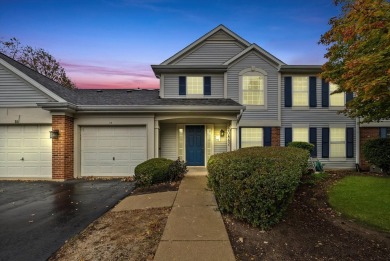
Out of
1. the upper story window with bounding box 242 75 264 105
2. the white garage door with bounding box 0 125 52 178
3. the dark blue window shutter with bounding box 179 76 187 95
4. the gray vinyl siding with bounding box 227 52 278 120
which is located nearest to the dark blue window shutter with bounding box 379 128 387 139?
the gray vinyl siding with bounding box 227 52 278 120

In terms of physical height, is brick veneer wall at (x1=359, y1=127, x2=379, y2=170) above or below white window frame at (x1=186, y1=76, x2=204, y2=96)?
below

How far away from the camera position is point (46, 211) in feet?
18.2

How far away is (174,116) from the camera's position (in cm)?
1076

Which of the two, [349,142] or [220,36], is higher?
[220,36]

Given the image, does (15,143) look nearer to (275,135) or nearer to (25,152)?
(25,152)

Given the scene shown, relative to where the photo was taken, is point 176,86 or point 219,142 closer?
point 219,142

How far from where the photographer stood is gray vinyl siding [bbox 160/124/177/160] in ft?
41.7

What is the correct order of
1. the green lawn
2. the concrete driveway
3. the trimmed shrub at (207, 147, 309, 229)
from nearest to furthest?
1. the concrete driveway
2. the trimmed shrub at (207, 147, 309, 229)
3. the green lawn

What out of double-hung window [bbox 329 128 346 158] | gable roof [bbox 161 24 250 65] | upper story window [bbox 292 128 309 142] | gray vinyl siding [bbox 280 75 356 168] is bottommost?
double-hung window [bbox 329 128 346 158]

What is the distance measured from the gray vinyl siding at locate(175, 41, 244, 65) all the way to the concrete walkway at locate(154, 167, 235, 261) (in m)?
9.81

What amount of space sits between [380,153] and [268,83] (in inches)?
259

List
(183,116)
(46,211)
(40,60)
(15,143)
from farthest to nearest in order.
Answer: (40,60), (183,116), (15,143), (46,211)

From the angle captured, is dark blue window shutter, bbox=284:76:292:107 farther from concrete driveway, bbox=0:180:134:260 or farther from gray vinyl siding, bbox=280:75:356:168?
concrete driveway, bbox=0:180:134:260

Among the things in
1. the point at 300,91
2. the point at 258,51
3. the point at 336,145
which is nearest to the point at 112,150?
the point at 258,51
